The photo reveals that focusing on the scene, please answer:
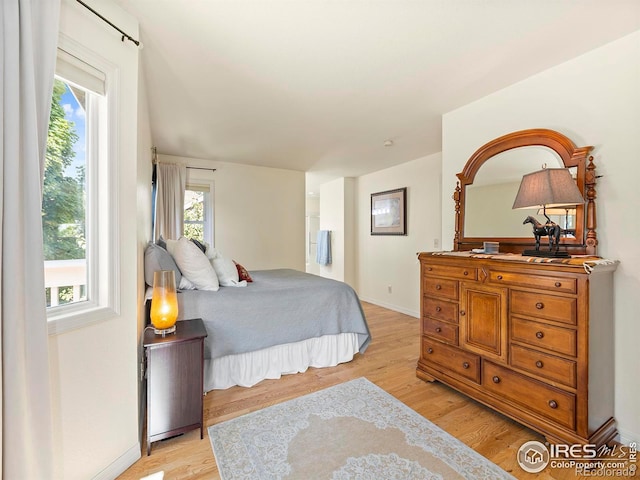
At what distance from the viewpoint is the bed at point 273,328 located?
2.37 metres

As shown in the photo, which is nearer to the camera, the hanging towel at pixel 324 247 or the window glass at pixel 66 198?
the window glass at pixel 66 198

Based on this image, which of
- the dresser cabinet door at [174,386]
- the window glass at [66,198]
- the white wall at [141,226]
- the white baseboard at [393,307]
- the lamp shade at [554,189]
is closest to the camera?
the window glass at [66,198]

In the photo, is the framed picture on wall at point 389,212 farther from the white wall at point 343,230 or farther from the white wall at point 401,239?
the white wall at point 343,230

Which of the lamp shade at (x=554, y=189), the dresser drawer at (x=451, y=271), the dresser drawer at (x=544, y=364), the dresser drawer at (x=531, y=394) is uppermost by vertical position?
the lamp shade at (x=554, y=189)

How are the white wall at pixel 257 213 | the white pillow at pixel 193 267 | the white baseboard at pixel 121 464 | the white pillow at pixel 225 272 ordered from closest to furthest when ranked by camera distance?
1. the white baseboard at pixel 121 464
2. the white pillow at pixel 193 267
3. the white pillow at pixel 225 272
4. the white wall at pixel 257 213

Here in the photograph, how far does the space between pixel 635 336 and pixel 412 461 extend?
148cm

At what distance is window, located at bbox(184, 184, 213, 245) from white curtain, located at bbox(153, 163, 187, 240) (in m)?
0.29

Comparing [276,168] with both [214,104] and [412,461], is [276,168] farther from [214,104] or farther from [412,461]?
[412,461]

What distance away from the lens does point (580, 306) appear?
5.22 feet

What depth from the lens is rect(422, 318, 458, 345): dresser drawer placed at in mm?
2287

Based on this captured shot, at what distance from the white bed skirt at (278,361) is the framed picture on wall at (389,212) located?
7.76 ft

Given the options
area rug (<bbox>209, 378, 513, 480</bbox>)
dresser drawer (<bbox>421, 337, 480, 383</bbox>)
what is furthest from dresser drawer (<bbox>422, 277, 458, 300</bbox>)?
area rug (<bbox>209, 378, 513, 480</bbox>)

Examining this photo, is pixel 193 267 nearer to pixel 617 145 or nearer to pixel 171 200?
pixel 171 200

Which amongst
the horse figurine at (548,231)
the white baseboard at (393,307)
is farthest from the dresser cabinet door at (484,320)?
the white baseboard at (393,307)
